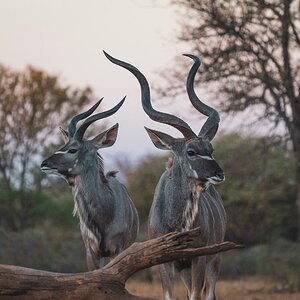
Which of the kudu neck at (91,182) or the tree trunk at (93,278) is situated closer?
the tree trunk at (93,278)

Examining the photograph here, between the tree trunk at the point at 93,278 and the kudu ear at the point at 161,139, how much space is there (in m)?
1.86

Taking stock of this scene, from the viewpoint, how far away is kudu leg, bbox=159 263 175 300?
679 cm

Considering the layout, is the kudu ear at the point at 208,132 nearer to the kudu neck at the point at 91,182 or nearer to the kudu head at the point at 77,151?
the kudu head at the point at 77,151

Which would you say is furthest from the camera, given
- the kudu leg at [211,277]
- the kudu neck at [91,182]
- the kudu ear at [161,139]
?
the kudu leg at [211,277]

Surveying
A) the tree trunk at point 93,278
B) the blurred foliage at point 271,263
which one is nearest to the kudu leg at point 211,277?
the tree trunk at point 93,278

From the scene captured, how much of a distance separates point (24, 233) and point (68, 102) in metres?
4.45

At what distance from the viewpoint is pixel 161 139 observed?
275 inches

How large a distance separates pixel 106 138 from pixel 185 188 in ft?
3.15

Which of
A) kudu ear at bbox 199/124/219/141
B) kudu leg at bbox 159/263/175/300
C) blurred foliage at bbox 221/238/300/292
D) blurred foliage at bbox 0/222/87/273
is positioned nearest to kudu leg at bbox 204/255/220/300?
kudu leg at bbox 159/263/175/300

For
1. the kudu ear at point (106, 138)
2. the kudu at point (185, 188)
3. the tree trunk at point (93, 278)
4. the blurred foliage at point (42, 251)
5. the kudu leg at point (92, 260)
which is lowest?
the tree trunk at point (93, 278)

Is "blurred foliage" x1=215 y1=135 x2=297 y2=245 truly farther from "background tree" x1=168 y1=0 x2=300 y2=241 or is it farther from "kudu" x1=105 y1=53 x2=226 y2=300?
"kudu" x1=105 y1=53 x2=226 y2=300

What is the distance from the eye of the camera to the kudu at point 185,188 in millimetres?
6801

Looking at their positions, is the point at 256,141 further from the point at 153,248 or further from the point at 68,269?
the point at 153,248

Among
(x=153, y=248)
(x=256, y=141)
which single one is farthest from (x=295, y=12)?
(x=153, y=248)
